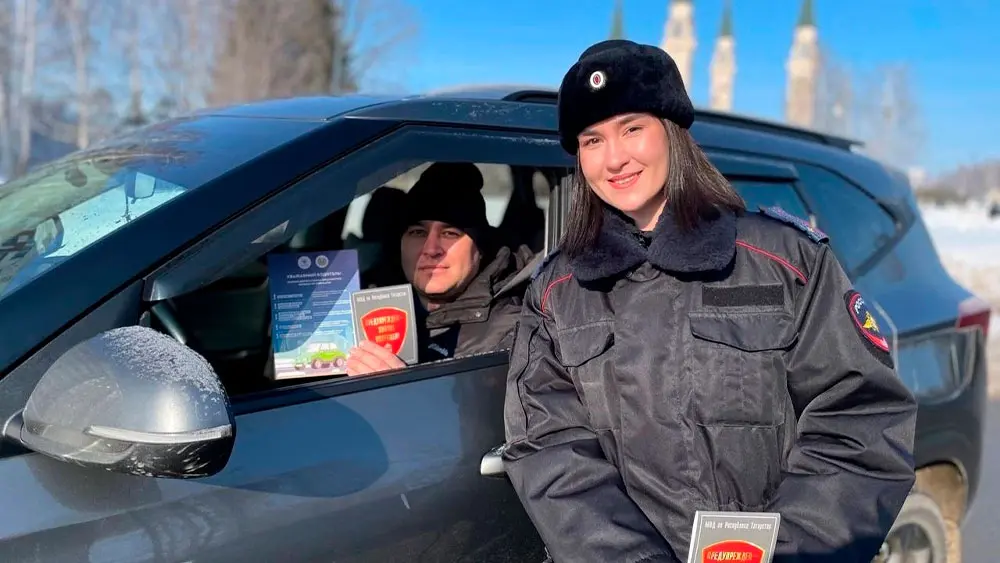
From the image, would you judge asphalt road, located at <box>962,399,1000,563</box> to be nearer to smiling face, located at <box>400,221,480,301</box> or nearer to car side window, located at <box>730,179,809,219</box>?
car side window, located at <box>730,179,809,219</box>

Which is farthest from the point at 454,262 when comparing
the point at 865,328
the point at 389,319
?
the point at 865,328

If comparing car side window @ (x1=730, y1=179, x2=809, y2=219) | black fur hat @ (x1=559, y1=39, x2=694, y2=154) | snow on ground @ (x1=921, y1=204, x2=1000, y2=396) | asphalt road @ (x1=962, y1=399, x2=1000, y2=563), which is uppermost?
black fur hat @ (x1=559, y1=39, x2=694, y2=154)

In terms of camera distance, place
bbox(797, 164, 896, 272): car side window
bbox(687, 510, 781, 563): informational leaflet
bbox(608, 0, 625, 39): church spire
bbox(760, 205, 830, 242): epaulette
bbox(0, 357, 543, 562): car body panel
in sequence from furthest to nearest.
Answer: bbox(608, 0, 625, 39): church spire → bbox(797, 164, 896, 272): car side window → bbox(760, 205, 830, 242): epaulette → bbox(687, 510, 781, 563): informational leaflet → bbox(0, 357, 543, 562): car body panel

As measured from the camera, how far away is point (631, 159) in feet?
5.62

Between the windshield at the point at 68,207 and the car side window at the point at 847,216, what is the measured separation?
6.47 ft

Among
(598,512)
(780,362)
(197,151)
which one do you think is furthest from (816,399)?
(197,151)

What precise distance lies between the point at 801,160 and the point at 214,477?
6.98 feet

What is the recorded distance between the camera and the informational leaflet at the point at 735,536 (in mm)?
1435

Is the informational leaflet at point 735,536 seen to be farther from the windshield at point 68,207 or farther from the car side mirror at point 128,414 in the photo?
the windshield at point 68,207

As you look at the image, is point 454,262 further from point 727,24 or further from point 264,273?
point 727,24

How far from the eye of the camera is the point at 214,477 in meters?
1.46

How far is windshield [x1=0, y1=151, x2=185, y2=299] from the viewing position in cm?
156

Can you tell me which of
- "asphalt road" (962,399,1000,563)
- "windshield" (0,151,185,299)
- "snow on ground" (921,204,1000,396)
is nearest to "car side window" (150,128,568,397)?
"windshield" (0,151,185,299)

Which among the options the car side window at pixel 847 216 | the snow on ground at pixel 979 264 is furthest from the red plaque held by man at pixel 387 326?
the snow on ground at pixel 979 264
